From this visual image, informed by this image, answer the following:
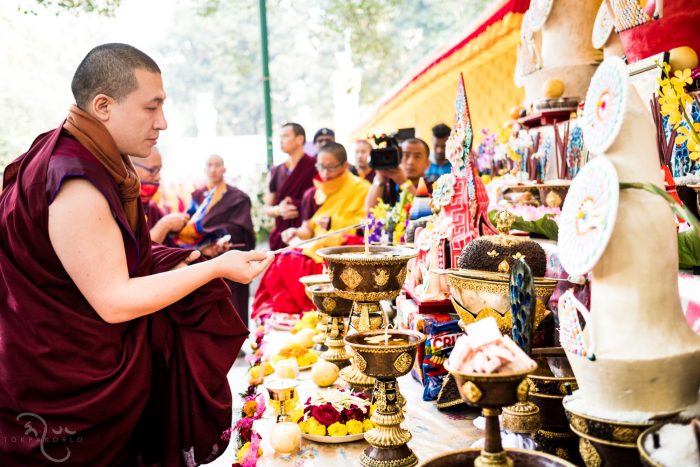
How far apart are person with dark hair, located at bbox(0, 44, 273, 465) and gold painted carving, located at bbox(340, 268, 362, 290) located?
29 centimetres

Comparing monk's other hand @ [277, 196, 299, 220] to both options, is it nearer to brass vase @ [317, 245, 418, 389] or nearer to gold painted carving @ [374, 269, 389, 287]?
brass vase @ [317, 245, 418, 389]

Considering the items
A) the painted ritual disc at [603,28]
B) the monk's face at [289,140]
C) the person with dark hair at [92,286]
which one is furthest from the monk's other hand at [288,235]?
the person with dark hair at [92,286]

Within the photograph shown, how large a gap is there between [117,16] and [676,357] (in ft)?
21.3

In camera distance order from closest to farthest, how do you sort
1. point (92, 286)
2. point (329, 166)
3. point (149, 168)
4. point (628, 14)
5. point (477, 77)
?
point (92, 286) < point (628, 14) < point (149, 168) < point (329, 166) < point (477, 77)

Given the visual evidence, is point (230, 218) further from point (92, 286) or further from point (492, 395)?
point (492, 395)

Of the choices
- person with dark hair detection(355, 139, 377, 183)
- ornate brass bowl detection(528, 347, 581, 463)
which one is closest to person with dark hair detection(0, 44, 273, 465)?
ornate brass bowl detection(528, 347, 581, 463)

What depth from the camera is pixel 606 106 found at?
1.35m

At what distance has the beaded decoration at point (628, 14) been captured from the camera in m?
2.23

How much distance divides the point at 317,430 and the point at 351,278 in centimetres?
49

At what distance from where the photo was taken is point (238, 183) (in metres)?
7.57

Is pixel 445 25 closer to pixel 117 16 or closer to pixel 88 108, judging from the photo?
pixel 117 16

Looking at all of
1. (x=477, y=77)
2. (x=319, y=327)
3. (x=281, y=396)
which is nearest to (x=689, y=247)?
(x=281, y=396)

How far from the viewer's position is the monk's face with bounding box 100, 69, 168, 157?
1.93 m

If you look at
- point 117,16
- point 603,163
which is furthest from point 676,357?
point 117,16
